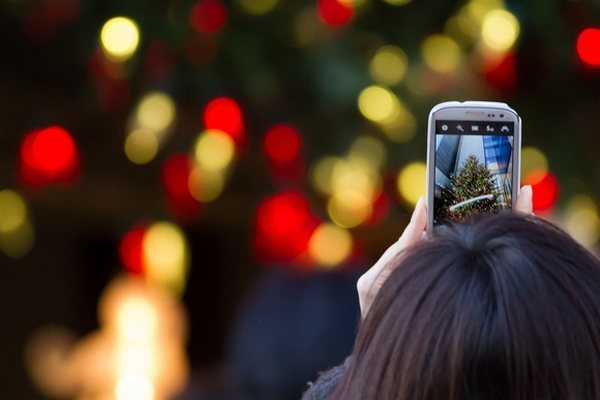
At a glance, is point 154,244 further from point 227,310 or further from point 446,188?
point 446,188

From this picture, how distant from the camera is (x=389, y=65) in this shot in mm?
2848

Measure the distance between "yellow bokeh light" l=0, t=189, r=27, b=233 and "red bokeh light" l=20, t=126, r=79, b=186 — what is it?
0.19 m

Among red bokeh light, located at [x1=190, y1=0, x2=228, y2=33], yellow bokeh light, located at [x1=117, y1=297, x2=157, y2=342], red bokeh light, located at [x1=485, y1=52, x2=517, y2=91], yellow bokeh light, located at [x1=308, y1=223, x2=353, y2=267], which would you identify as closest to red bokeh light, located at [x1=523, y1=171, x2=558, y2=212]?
red bokeh light, located at [x1=485, y1=52, x2=517, y2=91]

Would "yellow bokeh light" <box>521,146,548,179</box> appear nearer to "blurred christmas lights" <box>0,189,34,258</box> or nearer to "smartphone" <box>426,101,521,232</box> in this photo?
"blurred christmas lights" <box>0,189,34,258</box>

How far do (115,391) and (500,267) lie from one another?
7.84 feet

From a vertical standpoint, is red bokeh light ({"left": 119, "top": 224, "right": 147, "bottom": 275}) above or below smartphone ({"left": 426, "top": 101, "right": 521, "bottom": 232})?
below

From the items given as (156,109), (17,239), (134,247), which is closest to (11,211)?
(17,239)

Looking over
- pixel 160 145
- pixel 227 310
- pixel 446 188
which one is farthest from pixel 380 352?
pixel 227 310

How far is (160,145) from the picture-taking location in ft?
10.5

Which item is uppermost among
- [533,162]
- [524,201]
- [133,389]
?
[524,201]

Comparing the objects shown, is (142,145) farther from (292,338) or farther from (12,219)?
(292,338)

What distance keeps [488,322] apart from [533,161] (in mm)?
2121

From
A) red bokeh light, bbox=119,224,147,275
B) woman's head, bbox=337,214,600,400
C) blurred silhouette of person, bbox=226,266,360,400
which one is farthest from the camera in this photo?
red bokeh light, bbox=119,224,147,275

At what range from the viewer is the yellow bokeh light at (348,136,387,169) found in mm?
2959
